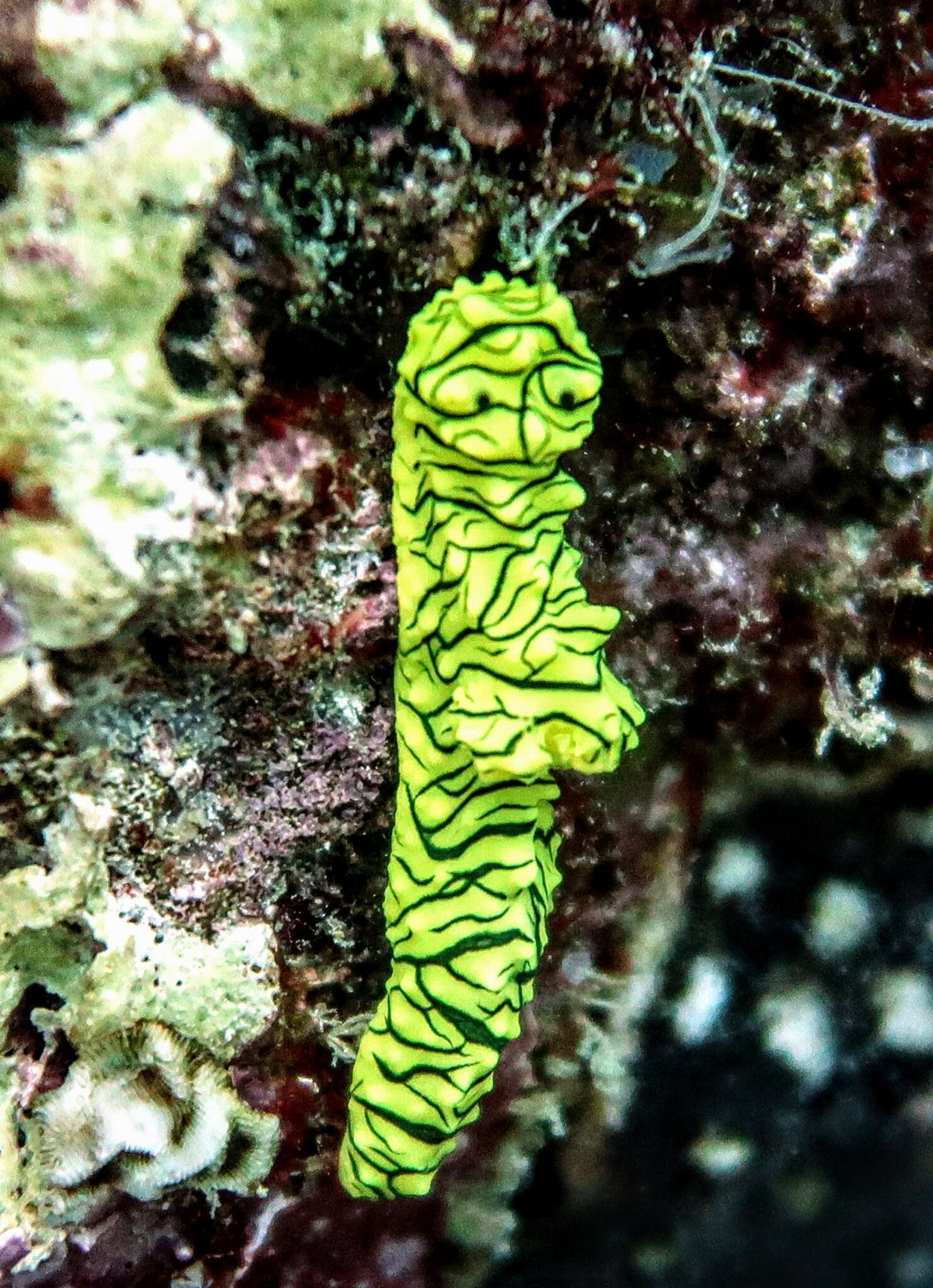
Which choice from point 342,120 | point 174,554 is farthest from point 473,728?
point 342,120

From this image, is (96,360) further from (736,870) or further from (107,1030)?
(736,870)

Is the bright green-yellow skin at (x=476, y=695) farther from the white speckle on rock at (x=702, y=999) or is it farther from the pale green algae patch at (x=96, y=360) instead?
the white speckle on rock at (x=702, y=999)

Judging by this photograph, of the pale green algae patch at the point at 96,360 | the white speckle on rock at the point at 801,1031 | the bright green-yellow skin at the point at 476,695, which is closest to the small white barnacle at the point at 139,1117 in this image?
the bright green-yellow skin at the point at 476,695

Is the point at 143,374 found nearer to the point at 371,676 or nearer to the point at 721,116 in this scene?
the point at 371,676

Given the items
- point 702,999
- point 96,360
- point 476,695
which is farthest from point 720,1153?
point 96,360

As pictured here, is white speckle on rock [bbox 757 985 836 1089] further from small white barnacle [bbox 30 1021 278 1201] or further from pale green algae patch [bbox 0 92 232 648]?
pale green algae patch [bbox 0 92 232 648]
